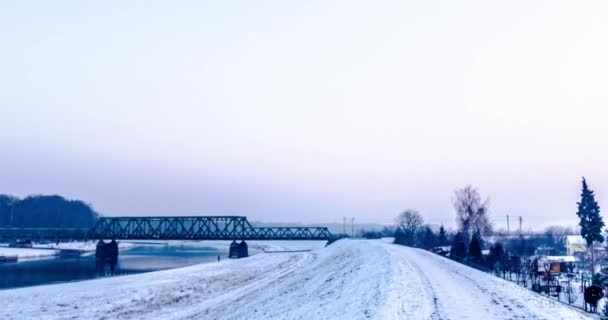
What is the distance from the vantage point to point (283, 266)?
65.0 metres

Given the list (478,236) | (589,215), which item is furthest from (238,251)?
(589,215)

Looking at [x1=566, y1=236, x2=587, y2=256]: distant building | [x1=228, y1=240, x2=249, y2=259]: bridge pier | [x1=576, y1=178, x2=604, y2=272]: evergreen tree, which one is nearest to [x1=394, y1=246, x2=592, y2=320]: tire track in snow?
[x1=576, y1=178, x2=604, y2=272]: evergreen tree

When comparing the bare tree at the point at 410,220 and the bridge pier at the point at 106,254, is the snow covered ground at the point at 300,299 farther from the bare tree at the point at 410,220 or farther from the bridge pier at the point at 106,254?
the bare tree at the point at 410,220

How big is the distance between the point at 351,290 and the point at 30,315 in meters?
18.3

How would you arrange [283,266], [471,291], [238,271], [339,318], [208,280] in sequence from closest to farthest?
[339,318], [471,291], [208,280], [238,271], [283,266]

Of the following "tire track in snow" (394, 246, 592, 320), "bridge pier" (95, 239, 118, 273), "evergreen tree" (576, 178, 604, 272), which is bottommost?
"bridge pier" (95, 239, 118, 273)

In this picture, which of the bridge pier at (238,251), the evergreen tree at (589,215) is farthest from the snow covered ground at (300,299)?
the bridge pier at (238,251)

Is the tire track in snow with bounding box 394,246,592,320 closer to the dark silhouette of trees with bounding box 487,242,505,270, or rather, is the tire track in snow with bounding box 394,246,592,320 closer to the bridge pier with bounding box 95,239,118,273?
the dark silhouette of trees with bounding box 487,242,505,270

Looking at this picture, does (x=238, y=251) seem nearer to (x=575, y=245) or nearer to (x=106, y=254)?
(x=106, y=254)

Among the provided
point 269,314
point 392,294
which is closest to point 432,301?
point 392,294

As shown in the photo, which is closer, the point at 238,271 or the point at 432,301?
the point at 432,301

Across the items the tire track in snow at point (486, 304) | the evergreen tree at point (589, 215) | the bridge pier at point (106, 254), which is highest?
the evergreen tree at point (589, 215)

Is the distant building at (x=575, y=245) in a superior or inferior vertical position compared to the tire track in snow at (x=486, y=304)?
inferior

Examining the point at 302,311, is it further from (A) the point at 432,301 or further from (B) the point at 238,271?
(B) the point at 238,271
